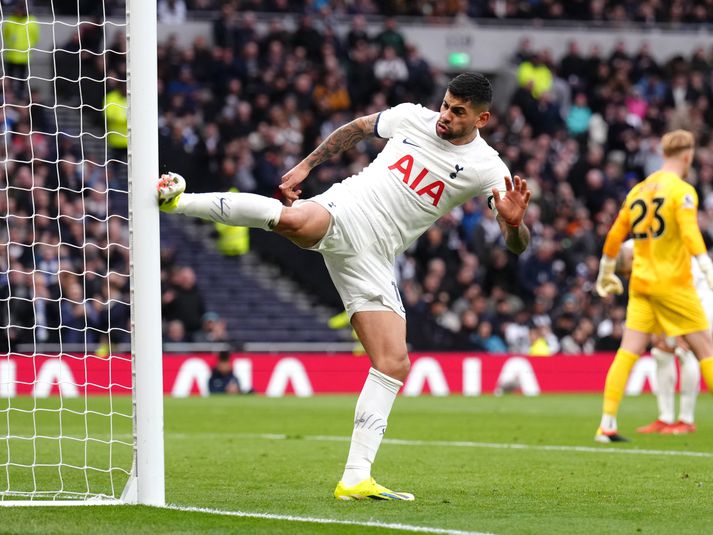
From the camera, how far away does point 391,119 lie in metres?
7.66

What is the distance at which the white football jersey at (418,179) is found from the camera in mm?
7434

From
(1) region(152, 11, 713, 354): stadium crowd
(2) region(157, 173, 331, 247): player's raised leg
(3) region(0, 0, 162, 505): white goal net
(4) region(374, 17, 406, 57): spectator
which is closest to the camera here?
(2) region(157, 173, 331, 247): player's raised leg

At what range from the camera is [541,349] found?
73.2 feet

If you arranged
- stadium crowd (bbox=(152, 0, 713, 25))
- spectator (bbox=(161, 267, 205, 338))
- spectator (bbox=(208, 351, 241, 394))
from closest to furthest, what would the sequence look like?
1. spectator (bbox=(208, 351, 241, 394))
2. spectator (bbox=(161, 267, 205, 338))
3. stadium crowd (bbox=(152, 0, 713, 25))

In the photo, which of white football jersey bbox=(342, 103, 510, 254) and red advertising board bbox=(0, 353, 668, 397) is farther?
red advertising board bbox=(0, 353, 668, 397)

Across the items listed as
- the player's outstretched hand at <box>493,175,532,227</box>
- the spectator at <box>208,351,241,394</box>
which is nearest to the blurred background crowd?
the spectator at <box>208,351,241,394</box>

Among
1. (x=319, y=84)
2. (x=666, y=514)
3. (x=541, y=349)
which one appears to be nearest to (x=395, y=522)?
(x=666, y=514)

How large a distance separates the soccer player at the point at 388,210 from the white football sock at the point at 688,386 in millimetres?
6383

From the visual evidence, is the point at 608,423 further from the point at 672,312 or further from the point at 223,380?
the point at 223,380

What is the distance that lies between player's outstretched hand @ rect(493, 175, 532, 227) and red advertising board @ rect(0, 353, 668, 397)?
13.1 m

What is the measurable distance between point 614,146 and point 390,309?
71.8ft

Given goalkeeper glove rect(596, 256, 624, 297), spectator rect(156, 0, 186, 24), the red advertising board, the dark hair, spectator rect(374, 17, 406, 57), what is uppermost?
spectator rect(156, 0, 186, 24)

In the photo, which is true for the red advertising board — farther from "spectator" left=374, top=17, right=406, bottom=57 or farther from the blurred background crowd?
"spectator" left=374, top=17, right=406, bottom=57

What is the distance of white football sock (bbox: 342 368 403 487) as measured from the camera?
23.6 feet
